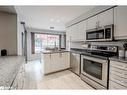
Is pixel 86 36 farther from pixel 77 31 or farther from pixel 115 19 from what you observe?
pixel 115 19

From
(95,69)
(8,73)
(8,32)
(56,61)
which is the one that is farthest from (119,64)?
(8,32)

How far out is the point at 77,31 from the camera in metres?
4.07

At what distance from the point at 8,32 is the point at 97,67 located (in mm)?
2709

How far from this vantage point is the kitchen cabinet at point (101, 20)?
8.21 feet

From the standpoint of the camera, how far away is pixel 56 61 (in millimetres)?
3996

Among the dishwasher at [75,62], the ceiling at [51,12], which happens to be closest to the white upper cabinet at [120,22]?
the ceiling at [51,12]

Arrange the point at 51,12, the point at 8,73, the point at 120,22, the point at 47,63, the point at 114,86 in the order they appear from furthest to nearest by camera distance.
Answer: the point at 47,63 < the point at 51,12 < the point at 120,22 < the point at 114,86 < the point at 8,73

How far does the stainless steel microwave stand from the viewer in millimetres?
2443

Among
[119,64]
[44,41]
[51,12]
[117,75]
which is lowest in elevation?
[117,75]

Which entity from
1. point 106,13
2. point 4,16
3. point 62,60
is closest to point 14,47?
point 4,16

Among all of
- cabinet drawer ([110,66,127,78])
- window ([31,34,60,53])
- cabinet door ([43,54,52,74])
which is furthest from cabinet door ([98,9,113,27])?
window ([31,34,60,53])

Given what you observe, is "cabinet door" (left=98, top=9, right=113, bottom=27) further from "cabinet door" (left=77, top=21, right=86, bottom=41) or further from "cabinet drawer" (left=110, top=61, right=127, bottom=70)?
"cabinet drawer" (left=110, top=61, right=127, bottom=70)

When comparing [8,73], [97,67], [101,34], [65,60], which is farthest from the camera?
[65,60]

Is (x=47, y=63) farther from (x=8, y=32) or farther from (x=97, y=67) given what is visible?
(x=97, y=67)
